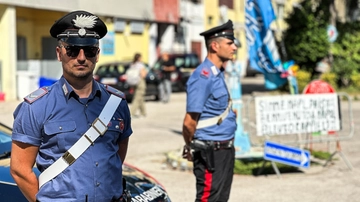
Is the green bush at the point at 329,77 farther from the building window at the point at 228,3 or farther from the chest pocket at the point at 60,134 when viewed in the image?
the chest pocket at the point at 60,134

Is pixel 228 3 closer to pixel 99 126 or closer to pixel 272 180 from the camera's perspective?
pixel 272 180

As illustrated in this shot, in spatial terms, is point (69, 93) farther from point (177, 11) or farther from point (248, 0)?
point (177, 11)

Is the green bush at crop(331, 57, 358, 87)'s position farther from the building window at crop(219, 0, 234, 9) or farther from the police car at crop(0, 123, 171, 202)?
the police car at crop(0, 123, 171, 202)

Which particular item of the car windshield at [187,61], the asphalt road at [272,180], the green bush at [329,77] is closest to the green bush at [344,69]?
the green bush at [329,77]

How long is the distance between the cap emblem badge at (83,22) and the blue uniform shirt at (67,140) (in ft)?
0.89

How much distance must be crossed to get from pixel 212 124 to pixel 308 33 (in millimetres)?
21096

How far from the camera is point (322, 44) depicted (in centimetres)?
2577

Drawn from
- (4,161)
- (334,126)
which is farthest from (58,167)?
(334,126)

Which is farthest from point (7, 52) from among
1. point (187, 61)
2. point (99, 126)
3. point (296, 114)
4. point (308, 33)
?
point (99, 126)

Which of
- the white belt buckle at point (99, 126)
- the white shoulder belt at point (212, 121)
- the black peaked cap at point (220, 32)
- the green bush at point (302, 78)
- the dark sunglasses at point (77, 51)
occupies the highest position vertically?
the black peaked cap at point (220, 32)

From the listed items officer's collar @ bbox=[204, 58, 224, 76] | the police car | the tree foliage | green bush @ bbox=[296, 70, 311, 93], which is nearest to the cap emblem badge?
the police car

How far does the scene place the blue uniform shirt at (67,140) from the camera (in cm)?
327

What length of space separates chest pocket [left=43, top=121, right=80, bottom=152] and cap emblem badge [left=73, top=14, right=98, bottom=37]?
0.47m

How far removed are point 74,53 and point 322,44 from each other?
76.6 feet
